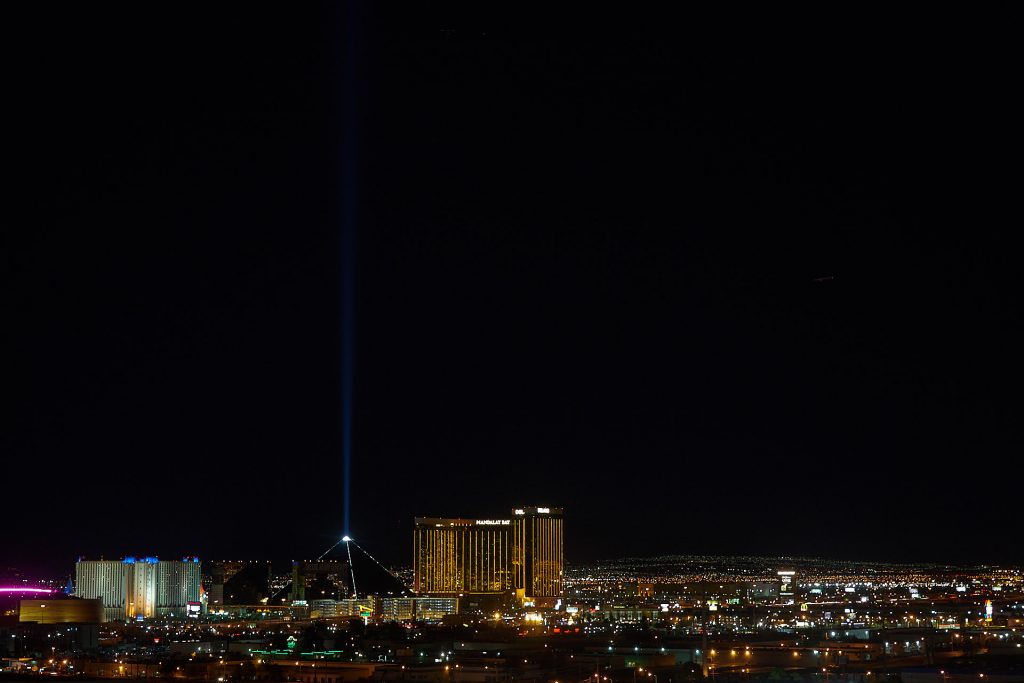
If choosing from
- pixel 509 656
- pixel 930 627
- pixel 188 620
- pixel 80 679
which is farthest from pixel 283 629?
pixel 80 679

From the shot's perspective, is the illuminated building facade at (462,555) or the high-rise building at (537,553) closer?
the illuminated building facade at (462,555)

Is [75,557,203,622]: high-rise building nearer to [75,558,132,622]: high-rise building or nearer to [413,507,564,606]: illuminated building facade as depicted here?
[75,558,132,622]: high-rise building

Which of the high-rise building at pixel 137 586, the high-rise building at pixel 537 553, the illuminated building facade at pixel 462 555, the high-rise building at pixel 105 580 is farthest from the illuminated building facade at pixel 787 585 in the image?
the high-rise building at pixel 105 580

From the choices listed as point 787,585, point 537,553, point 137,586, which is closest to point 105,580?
point 137,586

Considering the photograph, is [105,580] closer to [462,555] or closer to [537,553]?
[462,555]

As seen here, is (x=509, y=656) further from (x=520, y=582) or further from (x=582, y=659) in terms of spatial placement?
(x=520, y=582)

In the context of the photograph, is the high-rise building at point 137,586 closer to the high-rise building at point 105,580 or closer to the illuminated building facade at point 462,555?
the high-rise building at point 105,580
